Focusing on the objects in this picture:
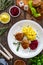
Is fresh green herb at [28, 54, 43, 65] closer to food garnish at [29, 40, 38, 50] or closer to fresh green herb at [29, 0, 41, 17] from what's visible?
food garnish at [29, 40, 38, 50]

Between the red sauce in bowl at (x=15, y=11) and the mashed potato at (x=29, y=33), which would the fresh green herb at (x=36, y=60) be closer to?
the mashed potato at (x=29, y=33)

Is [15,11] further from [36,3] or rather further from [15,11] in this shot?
[36,3]

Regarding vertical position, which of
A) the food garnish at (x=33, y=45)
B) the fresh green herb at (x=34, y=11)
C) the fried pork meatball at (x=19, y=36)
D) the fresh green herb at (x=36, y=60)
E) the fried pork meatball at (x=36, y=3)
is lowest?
the fresh green herb at (x=36, y=60)

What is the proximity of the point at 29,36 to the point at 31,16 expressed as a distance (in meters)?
0.12

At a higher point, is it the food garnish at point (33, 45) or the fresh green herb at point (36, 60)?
the food garnish at point (33, 45)

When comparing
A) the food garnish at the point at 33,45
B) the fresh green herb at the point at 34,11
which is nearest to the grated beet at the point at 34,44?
the food garnish at the point at 33,45

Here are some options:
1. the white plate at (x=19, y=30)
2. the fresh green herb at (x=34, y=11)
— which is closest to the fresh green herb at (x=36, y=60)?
the white plate at (x=19, y=30)

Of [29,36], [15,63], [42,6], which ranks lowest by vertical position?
[15,63]

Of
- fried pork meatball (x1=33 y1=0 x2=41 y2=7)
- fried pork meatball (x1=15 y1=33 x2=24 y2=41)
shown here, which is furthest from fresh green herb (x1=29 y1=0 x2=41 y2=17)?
fried pork meatball (x1=15 y1=33 x2=24 y2=41)

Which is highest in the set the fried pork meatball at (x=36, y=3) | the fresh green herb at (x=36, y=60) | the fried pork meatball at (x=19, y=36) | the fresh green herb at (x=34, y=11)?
Answer: the fried pork meatball at (x=36, y=3)

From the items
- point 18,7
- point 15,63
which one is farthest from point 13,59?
point 18,7

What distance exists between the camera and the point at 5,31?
1920 mm

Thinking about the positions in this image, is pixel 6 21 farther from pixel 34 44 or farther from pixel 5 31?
pixel 34 44

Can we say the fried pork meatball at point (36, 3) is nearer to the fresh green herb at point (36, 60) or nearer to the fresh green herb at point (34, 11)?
the fresh green herb at point (34, 11)
